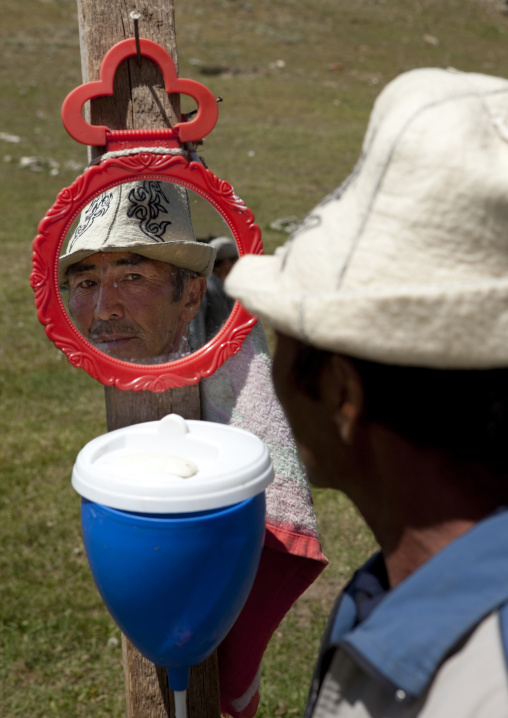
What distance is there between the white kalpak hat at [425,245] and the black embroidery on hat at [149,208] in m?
0.83

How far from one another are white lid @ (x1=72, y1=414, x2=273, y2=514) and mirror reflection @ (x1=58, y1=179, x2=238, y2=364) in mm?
230

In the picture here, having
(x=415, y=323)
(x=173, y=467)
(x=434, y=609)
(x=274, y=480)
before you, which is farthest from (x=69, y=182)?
(x=434, y=609)

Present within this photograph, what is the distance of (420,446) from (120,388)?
96 centimetres

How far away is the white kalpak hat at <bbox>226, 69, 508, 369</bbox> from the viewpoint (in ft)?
3.20

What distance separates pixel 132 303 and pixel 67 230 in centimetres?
22

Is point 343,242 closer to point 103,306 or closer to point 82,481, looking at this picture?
point 82,481

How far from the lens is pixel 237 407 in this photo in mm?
1950

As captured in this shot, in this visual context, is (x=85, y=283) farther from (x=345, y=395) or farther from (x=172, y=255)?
(x=345, y=395)

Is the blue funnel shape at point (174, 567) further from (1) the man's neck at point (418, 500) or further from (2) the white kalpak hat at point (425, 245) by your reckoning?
(2) the white kalpak hat at point (425, 245)

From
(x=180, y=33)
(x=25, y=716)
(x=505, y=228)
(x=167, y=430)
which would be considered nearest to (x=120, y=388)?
(x=167, y=430)

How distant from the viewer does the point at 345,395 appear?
1121 mm

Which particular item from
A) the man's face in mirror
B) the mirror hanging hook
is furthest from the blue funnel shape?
the mirror hanging hook

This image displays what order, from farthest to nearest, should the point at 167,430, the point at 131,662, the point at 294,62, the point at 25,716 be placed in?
the point at 294,62 < the point at 25,716 < the point at 131,662 < the point at 167,430

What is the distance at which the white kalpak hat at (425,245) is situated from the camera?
3.20 ft
